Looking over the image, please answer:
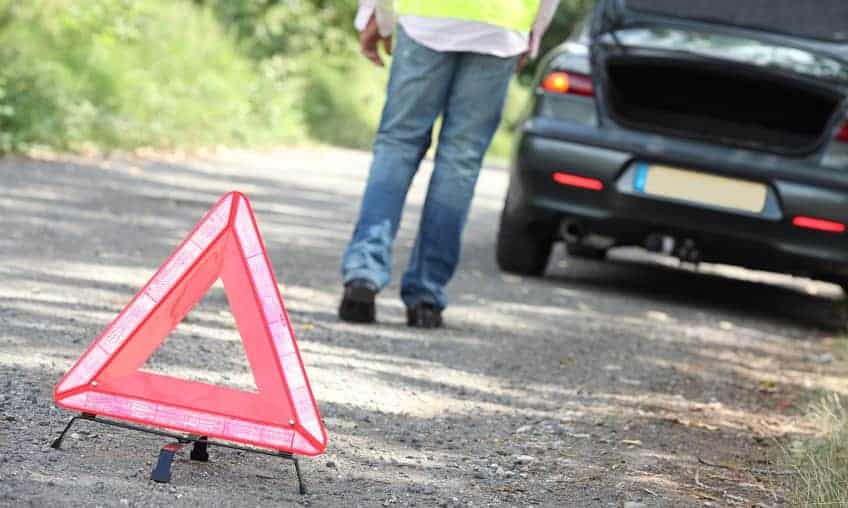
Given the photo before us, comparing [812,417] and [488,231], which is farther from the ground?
[812,417]

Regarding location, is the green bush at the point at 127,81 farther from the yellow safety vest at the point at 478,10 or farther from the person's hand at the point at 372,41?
the yellow safety vest at the point at 478,10

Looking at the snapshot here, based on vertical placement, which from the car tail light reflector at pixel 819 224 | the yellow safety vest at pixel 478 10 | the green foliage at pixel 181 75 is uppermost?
the yellow safety vest at pixel 478 10

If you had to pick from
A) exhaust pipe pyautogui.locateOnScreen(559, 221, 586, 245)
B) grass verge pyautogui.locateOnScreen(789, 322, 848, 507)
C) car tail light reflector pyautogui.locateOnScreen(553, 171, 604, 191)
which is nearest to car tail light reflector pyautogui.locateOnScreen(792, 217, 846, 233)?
car tail light reflector pyautogui.locateOnScreen(553, 171, 604, 191)

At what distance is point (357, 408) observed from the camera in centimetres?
467

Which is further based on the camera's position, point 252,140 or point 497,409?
point 252,140

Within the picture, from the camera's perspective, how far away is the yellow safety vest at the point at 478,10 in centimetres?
607

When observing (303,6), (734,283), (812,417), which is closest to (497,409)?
(812,417)

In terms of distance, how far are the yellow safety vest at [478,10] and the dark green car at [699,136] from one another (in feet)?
4.79

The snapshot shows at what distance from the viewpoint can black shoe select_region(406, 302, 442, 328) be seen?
6277 mm

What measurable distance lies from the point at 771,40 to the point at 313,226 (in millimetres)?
3084

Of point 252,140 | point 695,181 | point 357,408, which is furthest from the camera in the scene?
point 252,140

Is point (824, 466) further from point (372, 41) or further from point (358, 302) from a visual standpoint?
point (372, 41)

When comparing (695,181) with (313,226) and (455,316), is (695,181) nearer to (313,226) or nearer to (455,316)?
(455,316)

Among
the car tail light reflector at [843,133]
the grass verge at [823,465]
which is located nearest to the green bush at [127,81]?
the car tail light reflector at [843,133]
